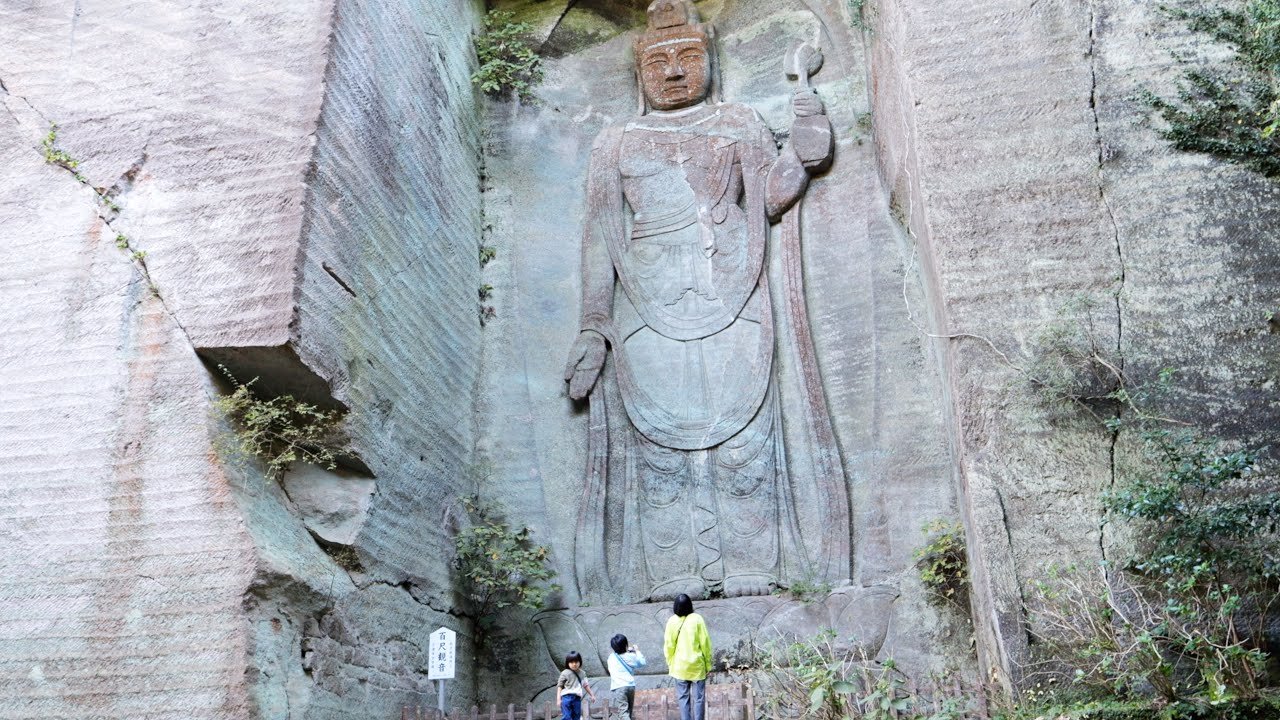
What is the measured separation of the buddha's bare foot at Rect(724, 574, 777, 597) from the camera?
6688 millimetres

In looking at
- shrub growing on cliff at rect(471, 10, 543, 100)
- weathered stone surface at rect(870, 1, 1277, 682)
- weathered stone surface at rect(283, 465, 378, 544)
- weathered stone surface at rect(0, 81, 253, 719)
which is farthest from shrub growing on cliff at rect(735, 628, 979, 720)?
shrub growing on cliff at rect(471, 10, 543, 100)

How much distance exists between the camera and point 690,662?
504cm

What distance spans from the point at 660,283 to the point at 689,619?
2903 mm

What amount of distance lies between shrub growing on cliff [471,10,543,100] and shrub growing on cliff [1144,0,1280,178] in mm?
4028

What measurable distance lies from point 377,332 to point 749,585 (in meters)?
2.35

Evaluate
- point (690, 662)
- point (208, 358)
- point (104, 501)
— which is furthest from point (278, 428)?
point (690, 662)

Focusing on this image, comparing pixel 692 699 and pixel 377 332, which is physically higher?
pixel 377 332

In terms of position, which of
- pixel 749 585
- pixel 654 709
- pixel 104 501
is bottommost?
pixel 654 709

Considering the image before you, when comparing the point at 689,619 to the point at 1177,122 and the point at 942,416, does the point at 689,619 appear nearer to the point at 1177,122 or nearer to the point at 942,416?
the point at 942,416

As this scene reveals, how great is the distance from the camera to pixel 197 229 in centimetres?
567

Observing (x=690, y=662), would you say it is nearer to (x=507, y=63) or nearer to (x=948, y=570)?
(x=948, y=570)

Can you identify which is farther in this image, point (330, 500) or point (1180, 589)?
point (330, 500)

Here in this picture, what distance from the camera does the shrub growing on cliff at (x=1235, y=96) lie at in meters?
4.93

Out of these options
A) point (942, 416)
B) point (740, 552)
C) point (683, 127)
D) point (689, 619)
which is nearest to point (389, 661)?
point (689, 619)
